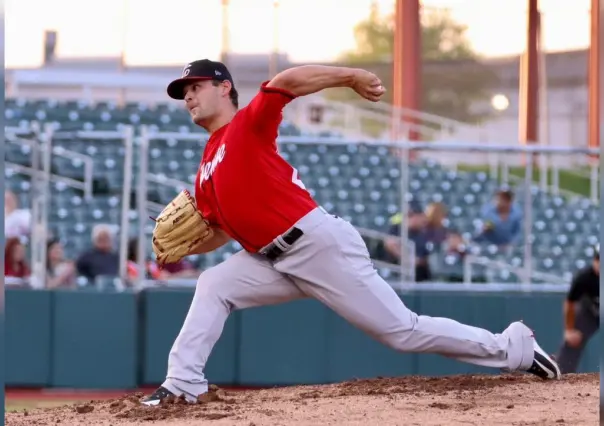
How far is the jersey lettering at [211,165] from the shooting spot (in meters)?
4.97

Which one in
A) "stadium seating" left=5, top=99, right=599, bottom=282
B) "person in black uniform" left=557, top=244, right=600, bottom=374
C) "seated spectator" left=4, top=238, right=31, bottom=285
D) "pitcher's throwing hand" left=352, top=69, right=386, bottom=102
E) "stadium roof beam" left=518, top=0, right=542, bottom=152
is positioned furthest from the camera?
"stadium roof beam" left=518, top=0, right=542, bottom=152

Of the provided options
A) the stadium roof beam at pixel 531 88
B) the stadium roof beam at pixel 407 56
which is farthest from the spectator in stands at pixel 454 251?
the stadium roof beam at pixel 531 88

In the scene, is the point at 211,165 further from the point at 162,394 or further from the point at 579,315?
the point at 579,315

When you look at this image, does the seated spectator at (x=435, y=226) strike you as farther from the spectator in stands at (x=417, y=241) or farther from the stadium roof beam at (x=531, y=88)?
the stadium roof beam at (x=531, y=88)

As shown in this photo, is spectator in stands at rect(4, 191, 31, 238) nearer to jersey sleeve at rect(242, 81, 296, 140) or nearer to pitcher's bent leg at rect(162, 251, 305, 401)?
pitcher's bent leg at rect(162, 251, 305, 401)

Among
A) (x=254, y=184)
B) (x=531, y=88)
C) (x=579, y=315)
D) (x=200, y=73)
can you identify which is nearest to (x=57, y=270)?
(x=579, y=315)

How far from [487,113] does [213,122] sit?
42865mm

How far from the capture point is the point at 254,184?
16.1ft

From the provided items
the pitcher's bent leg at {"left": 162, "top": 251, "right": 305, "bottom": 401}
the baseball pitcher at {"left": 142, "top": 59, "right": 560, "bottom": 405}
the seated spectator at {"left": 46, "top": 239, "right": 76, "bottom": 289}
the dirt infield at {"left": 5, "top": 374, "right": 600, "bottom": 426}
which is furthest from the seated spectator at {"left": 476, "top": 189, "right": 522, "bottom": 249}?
the pitcher's bent leg at {"left": 162, "top": 251, "right": 305, "bottom": 401}

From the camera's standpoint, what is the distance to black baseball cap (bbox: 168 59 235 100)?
5.14 m

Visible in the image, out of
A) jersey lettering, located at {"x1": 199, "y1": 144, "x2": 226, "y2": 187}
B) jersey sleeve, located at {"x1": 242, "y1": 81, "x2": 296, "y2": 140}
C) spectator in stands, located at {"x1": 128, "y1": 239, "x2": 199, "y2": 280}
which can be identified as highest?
jersey sleeve, located at {"x1": 242, "y1": 81, "x2": 296, "y2": 140}

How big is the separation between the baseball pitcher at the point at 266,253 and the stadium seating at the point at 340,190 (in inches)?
225

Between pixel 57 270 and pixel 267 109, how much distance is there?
20.5 ft

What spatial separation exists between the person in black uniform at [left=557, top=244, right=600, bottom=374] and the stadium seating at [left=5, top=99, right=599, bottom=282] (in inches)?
101
